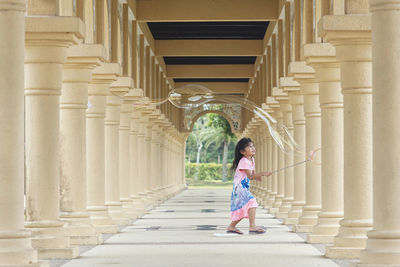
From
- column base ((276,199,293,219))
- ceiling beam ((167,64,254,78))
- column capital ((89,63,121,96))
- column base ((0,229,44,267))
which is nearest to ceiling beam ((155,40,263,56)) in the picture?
ceiling beam ((167,64,254,78))

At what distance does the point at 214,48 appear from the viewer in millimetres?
35812

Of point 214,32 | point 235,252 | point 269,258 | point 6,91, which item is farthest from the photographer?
point 214,32

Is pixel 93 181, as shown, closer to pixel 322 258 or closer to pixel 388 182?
pixel 322 258

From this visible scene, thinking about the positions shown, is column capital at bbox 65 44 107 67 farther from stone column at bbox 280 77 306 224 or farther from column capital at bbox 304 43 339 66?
stone column at bbox 280 77 306 224

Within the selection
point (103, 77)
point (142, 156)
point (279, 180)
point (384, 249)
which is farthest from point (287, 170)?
point (384, 249)

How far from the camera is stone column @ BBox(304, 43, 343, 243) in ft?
51.6

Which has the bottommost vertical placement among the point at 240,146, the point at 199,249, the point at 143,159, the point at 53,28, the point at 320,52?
the point at 199,249

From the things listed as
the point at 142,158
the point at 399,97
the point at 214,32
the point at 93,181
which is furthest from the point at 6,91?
the point at 214,32

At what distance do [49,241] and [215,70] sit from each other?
30880 millimetres

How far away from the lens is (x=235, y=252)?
14188 mm

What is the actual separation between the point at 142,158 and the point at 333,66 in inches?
634

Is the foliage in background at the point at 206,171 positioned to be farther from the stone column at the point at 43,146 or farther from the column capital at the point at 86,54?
the stone column at the point at 43,146

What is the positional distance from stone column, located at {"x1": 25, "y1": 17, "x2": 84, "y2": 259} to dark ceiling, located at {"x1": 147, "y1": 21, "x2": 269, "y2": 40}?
64.1ft

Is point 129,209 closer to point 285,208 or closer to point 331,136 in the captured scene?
point 285,208
